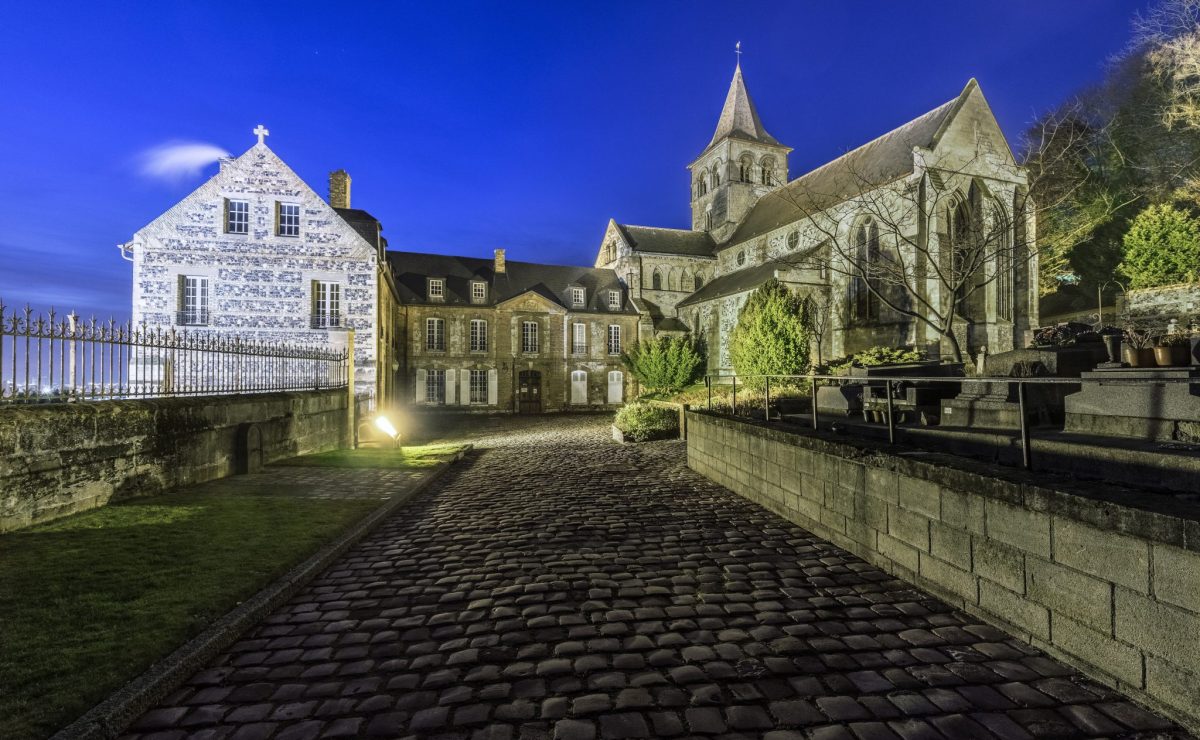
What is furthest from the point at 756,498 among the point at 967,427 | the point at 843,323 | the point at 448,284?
the point at 448,284

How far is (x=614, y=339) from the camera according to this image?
36875mm

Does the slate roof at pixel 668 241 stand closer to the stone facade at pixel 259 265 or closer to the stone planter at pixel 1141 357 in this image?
the stone facade at pixel 259 265

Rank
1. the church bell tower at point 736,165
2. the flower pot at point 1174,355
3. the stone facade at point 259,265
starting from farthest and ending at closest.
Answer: the church bell tower at point 736,165, the stone facade at point 259,265, the flower pot at point 1174,355

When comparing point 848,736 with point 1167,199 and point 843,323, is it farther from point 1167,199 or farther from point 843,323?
point 1167,199

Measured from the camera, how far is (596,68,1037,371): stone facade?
993 inches

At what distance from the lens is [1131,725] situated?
2.66 meters

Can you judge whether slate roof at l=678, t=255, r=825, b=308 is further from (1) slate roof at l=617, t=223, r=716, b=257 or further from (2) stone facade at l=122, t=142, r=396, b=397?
(2) stone facade at l=122, t=142, r=396, b=397

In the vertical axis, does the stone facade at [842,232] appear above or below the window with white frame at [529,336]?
above

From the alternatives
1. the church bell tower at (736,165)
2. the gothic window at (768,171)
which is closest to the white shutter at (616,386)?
the church bell tower at (736,165)

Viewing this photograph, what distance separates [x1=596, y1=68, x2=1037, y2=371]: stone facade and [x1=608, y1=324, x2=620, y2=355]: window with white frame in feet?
8.38

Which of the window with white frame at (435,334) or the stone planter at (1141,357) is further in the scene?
the window with white frame at (435,334)

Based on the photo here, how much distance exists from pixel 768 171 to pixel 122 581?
160ft

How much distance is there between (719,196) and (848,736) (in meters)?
46.9

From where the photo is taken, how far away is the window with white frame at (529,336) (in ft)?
115
